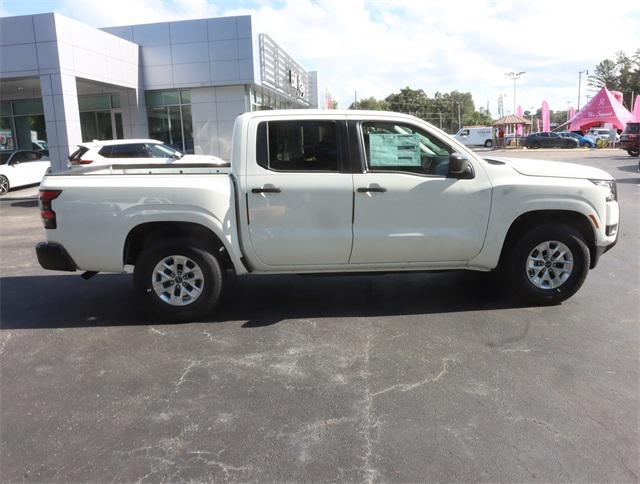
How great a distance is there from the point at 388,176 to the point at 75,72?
15.2m

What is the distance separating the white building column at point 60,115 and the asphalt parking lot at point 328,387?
1185 cm

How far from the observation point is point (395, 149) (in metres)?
4.98

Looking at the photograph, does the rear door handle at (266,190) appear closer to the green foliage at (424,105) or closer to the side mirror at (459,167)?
the side mirror at (459,167)

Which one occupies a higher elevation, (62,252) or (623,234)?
(62,252)

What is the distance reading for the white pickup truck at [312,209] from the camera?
480 cm

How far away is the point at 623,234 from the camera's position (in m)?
8.70

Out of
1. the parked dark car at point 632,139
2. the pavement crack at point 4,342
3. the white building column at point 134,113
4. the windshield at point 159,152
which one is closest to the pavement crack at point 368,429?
the pavement crack at point 4,342

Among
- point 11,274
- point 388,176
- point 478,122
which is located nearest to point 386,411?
point 388,176

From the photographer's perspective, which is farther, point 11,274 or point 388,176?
point 11,274

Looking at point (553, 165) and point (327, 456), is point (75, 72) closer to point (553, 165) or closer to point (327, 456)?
point (553, 165)

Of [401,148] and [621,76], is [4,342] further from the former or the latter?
[621,76]

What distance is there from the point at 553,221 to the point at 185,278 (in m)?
3.59

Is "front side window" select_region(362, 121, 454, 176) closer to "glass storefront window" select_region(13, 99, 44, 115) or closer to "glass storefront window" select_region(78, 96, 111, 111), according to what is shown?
"glass storefront window" select_region(78, 96, 111, 111)

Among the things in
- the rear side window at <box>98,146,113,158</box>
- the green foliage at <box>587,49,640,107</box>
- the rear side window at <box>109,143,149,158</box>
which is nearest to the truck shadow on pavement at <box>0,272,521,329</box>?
the rear side window at <box>98,146,113,158</box>
